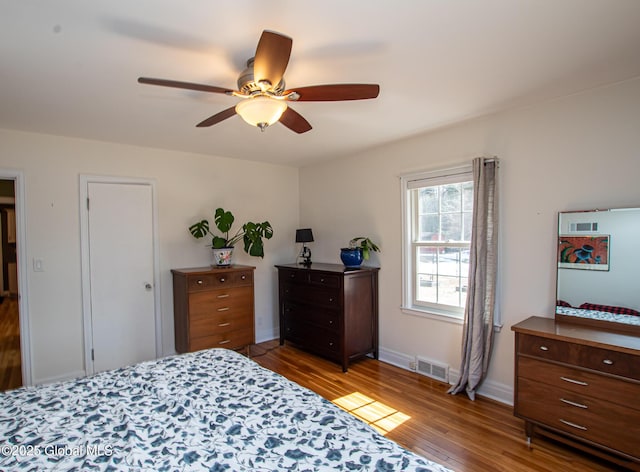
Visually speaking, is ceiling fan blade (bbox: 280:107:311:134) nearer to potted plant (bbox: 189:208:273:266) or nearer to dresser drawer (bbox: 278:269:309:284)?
potted plant (bbox: 189:208:273:266)

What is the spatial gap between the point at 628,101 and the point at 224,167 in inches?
146

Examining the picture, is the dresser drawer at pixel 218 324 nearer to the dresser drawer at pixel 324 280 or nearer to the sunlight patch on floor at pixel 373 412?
the dresser drawer at pixel 324 280

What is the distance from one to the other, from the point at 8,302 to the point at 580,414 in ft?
31.0

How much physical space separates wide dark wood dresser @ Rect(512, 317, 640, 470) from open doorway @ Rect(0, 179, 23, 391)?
13.7 feet

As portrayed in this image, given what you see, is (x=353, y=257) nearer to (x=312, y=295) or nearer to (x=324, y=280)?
(x=324, y=280)

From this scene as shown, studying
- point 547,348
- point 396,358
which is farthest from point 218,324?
point 547,348

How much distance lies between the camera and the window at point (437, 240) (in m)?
3.09

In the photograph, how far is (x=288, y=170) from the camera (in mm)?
4738

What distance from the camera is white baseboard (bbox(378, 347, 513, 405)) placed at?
8.93ft

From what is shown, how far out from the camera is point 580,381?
2014mm

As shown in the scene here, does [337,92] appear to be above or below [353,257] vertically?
→ above

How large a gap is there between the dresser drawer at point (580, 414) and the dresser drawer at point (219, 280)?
271 centimetres

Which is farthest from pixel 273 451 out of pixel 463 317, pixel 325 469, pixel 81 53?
pixel 463 317

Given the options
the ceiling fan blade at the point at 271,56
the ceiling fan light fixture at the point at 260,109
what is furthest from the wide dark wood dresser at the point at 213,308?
the ceiling fan blade at the point at 271,56
